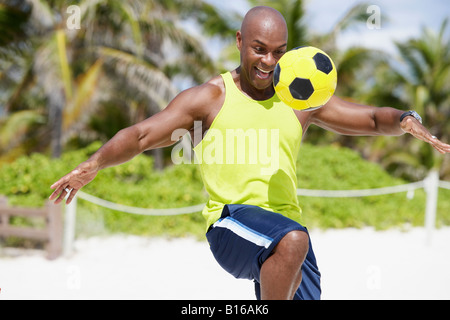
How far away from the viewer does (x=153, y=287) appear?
17.1 ft

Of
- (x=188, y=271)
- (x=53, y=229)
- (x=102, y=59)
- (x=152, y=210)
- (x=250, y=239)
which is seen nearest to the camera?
(x=250, y=239)

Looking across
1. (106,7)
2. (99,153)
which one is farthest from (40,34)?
(99,153)

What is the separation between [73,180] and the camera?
2027 mm

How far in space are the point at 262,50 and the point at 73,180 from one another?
104cm

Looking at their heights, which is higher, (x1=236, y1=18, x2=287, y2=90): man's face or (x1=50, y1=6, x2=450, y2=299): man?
(x1=236, y1=18, x2=287, y2=90): man's face

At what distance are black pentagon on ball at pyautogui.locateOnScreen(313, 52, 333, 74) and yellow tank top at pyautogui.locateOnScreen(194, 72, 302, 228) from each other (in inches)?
10.9

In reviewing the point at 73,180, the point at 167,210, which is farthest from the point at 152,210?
the point at 73,180

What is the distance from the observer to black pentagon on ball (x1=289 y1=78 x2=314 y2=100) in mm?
2160

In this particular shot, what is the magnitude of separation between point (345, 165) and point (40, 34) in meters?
7.38

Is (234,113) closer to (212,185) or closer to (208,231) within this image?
(212,185)

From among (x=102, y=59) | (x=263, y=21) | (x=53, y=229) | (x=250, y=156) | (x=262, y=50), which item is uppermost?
(x=102, y=59)

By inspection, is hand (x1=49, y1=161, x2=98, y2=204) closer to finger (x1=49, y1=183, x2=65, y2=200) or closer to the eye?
finger (x1=49, y1=183, x2=65, y2=200)
